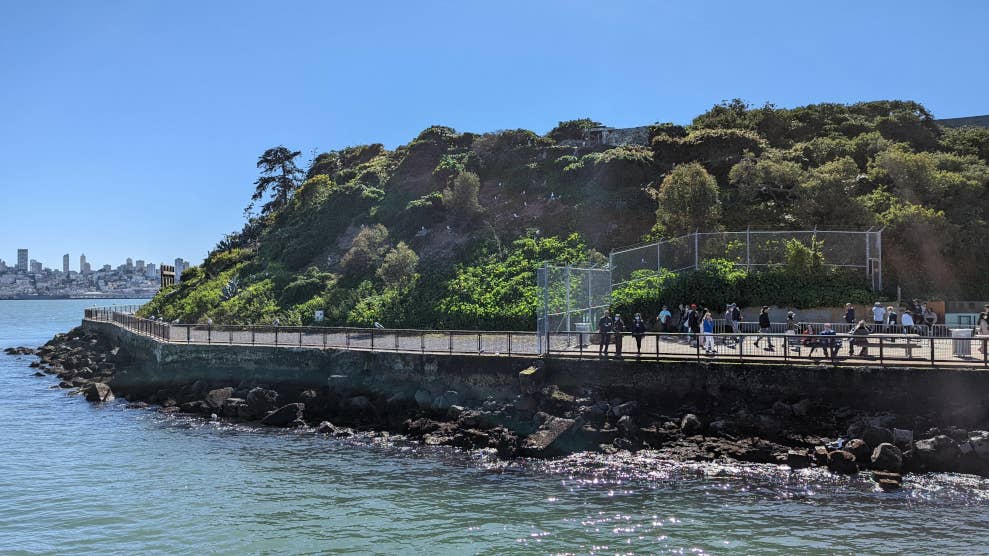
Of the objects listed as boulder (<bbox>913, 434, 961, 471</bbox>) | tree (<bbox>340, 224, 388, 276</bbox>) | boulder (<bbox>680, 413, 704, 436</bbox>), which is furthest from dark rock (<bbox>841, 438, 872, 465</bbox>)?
tree (<bbox>340, 224, 388, 276</bbox>)

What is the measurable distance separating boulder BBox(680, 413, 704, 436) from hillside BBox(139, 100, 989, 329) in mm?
11120

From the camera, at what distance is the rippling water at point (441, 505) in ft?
42.3

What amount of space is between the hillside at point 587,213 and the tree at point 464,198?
0.11 metres

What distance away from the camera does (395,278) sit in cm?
4169

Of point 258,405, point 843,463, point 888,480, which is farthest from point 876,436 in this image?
point 258,405

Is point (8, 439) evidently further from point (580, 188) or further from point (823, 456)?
point (580, 188)

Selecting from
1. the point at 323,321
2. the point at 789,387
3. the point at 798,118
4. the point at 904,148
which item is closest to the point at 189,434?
the point at 323,321

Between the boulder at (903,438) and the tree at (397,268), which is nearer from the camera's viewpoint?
the boulder at (903,438)

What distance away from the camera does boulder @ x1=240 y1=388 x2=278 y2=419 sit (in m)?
24.6

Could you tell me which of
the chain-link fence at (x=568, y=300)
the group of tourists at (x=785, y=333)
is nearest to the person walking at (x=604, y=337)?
the group of tourists at (x=785, y=333)

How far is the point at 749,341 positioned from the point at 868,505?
734cm

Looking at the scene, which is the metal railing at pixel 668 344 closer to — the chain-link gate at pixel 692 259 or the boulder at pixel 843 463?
the chain-link gate at pixel 692 259

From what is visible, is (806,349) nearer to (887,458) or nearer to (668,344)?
(668,344)

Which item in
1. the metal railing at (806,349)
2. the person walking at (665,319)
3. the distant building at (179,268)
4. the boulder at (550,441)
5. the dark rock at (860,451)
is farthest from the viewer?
the distant building at (179,268)
